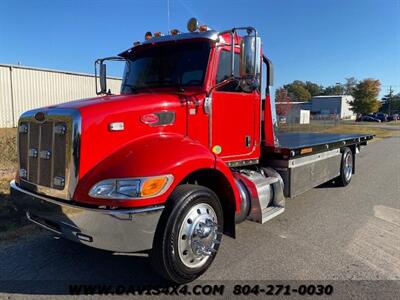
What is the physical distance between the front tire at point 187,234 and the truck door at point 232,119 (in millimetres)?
1001

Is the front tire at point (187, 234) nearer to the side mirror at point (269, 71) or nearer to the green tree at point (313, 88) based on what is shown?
the side mirror at point (269, 71)

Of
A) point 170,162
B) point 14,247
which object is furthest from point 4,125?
point 170,162

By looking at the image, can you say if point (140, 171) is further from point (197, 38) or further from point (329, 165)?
point (329, 165)

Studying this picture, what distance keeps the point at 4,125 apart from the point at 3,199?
84.2 feet

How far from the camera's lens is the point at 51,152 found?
3604 mm

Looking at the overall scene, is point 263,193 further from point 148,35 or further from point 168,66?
point 148,35

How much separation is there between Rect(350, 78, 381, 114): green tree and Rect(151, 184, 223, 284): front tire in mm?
72067

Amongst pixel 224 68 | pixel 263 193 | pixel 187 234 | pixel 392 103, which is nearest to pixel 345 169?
pixel 263 193

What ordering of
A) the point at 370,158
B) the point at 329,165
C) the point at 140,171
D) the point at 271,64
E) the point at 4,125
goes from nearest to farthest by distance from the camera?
the point at 140,171 → the point at 271,64 → the point at 329,165 → the point at 370,158 → the point at 4,125

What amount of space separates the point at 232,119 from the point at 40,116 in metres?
2.27

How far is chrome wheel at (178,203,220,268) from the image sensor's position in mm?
3584

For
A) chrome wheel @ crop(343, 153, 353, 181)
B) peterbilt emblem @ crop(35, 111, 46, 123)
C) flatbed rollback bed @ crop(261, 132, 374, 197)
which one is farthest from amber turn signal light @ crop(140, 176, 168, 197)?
chrome wheel @ crop(343, 153, 353, 181)

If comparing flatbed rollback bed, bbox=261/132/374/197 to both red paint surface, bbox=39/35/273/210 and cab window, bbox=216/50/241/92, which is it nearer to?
red paint surface, bbox=39/35/273/210

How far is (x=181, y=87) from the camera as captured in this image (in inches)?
177
